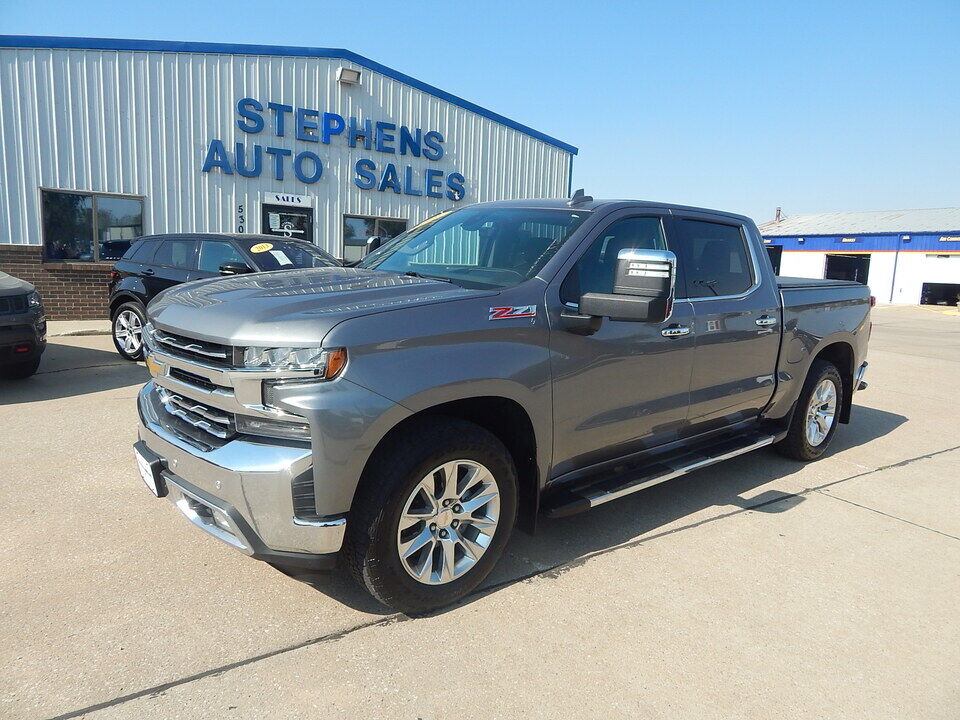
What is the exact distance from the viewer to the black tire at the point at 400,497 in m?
2.67

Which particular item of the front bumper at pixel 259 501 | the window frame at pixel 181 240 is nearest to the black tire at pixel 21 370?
the window frame at pixel 181 240

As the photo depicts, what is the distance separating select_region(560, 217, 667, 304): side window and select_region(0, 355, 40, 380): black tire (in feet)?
21.0

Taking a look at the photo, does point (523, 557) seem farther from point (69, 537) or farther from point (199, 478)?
point (69, 537)

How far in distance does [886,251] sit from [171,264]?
3976 cm

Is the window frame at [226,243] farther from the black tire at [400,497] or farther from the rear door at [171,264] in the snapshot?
the black tire at [400,497]

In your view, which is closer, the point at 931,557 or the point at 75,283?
the point at 931,557

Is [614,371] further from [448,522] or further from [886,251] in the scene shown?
[886,251]

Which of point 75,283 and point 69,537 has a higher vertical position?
point 75,283

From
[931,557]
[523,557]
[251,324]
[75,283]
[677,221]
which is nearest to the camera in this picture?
[251,324]

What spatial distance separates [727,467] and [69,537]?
442 cm

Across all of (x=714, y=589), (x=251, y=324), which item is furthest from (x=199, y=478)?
(x=714, y=589)

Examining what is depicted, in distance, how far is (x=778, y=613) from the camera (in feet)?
10.3

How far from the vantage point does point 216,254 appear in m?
8.59

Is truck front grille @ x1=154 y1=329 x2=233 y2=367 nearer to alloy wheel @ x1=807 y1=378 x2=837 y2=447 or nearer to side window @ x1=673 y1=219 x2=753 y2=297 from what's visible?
side window @ x1=673 y1=219 x2=753 y2=297
